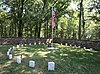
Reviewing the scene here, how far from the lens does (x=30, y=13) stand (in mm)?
35406

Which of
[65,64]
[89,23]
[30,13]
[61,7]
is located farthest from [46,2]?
[65,64]

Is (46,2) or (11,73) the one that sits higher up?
(46,2)

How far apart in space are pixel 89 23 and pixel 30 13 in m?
21.9

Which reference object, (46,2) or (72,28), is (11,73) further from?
(72,28)

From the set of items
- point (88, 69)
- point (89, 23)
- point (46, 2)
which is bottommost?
point (88, 69)

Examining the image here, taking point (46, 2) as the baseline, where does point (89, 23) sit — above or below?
below

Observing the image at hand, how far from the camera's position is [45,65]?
11812 mm

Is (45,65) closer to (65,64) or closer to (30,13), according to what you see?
(65,64)

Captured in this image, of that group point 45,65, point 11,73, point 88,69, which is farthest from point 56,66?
point 11,73

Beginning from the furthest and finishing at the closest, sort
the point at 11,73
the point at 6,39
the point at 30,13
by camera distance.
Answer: the point at 30,13, the point at 6,39, the point at 11,73

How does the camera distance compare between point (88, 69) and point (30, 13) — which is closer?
point (88, 69)

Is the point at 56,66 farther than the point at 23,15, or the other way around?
the point at 23,15

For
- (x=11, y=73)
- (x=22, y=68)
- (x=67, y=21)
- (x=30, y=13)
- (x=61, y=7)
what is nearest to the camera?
(x=11, y=73)

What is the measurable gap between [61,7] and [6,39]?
47.8 ft
